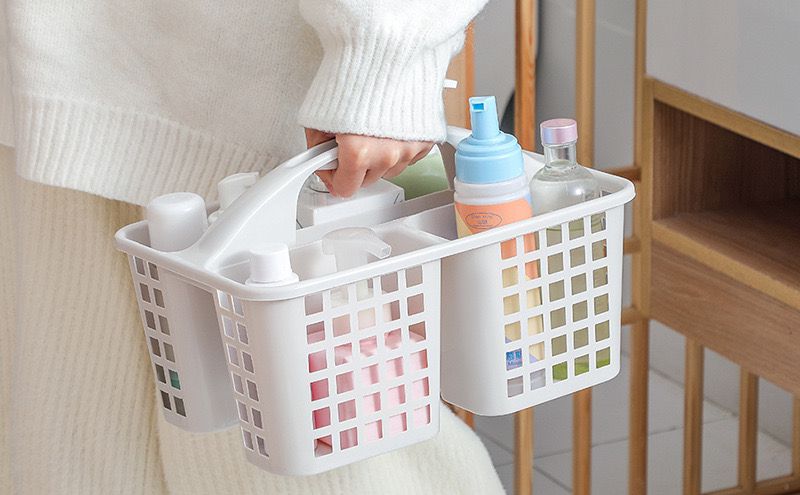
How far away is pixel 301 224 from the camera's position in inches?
36.2

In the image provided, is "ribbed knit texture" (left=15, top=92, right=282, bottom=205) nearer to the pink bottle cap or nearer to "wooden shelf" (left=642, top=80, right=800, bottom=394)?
the pink bottle cap

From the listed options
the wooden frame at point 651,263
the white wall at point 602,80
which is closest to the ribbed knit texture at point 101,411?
the wooden frame at point 651,263

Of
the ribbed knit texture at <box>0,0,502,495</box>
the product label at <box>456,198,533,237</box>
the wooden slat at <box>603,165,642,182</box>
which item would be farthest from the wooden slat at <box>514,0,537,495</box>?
the product label at <box>456,198,533,237</box>

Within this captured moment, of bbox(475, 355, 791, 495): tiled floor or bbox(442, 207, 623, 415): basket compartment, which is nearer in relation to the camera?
bbox(442, 207, 623, 415): basket compartment

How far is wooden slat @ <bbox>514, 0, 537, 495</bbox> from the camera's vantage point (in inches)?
53.3

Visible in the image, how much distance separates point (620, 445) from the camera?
6.86 ft

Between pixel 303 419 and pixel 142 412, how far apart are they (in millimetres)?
369

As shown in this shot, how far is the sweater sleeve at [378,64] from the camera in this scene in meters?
0.87

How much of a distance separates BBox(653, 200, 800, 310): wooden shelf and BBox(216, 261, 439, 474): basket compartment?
57 cm

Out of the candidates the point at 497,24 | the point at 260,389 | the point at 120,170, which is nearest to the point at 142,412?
the point at 120,170

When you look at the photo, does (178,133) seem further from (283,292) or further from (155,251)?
(283,292)

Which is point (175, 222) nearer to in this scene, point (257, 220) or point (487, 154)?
point (257, 220)

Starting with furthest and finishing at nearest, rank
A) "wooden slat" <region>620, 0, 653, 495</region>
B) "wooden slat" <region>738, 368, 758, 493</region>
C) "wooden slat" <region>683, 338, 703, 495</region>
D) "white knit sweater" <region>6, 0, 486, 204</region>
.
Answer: "wooden slat" <region>738, 368, 758, 493</region>
"wooden slat" <region>683, 338, 703, 495</region>
"wooden slat" <region>620, 0, 653, 495</region>
"white knit sweater" <region>6, 0, 486, 204</region>

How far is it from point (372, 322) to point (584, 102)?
0.71 m
